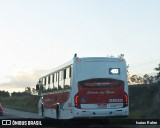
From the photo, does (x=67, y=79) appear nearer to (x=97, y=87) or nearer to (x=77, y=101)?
(x=77, y=101)

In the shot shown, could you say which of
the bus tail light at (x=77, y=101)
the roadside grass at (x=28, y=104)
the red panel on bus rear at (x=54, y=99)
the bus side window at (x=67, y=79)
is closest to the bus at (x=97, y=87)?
the bus tail light at (x=77, y=101)

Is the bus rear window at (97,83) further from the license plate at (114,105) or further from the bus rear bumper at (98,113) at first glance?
the bus rear bumper at (98,113)

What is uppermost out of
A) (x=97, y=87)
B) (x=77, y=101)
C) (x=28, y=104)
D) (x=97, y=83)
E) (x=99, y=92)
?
(x=28, y=104)

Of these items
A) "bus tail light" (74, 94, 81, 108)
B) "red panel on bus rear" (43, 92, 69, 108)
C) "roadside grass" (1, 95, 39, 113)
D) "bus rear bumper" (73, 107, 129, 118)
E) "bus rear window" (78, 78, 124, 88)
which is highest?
"roadside grass" (1, 95, 39, 113)

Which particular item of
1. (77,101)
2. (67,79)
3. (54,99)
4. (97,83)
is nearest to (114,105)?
(97,83)

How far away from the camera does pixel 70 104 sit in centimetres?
2148

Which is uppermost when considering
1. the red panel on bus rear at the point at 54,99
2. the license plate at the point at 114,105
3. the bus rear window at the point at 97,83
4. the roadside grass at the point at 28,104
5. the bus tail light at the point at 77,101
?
the roadside grass at the point at 28,104

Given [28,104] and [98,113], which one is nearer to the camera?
[98,113]

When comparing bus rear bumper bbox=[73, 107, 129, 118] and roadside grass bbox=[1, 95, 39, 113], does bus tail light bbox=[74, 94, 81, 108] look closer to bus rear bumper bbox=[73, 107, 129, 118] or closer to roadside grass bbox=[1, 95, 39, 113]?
bus rear bumper bbox=[73, 107, 129, 118]

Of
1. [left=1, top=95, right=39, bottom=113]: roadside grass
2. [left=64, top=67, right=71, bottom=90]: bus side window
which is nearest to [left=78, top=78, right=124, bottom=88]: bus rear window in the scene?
[left=64, top=67, right=71, bottom=90]: bus side window

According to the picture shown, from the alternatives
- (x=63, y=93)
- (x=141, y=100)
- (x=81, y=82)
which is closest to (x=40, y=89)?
(x=63, y=93)

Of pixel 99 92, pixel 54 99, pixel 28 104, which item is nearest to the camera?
pixel 99 92

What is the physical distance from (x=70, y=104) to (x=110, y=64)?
2500 millimetres

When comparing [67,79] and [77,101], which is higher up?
[67,79]
